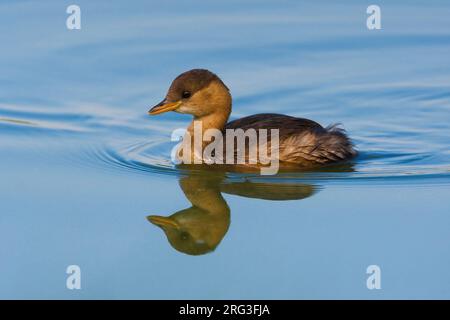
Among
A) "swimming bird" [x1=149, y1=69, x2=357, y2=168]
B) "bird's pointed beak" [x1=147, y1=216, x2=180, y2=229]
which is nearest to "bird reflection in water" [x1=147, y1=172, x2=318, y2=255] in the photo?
"bird's pointed beak" [x1=147, y1=216, x2=180, y2=229]

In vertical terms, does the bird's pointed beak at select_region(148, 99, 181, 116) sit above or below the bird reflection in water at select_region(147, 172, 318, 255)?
above

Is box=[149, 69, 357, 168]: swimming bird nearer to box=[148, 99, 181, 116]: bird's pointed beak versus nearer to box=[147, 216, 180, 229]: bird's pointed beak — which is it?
box=[148, 99, 181, 116]: bird's pointed beak

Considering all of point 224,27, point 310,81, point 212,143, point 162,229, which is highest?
point 224,27

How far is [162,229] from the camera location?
29.6ft

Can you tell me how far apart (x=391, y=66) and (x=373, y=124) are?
1.54m

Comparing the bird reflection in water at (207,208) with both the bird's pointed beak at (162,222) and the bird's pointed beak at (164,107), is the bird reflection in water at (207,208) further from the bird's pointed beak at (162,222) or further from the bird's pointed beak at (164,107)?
the bird's pointed beak at (164,107)

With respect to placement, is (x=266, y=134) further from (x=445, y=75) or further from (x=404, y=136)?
(x=445, y=75)

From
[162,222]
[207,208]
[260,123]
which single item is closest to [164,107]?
[260,123]

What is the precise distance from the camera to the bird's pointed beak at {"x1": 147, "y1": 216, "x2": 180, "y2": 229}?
29.9 feet

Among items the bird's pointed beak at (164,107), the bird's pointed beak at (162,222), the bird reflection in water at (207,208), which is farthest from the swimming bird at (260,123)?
the bird's pointed beak at (162,222)

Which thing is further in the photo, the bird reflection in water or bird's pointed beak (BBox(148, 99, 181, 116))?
bird's pointed beak (BBox(148, 99, 181, 116))

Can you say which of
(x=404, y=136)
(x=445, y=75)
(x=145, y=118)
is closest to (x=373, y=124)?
(x=404, y=136)

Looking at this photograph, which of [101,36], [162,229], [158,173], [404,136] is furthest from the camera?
[101,36]

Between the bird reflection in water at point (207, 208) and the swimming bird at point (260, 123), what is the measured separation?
527 mm
